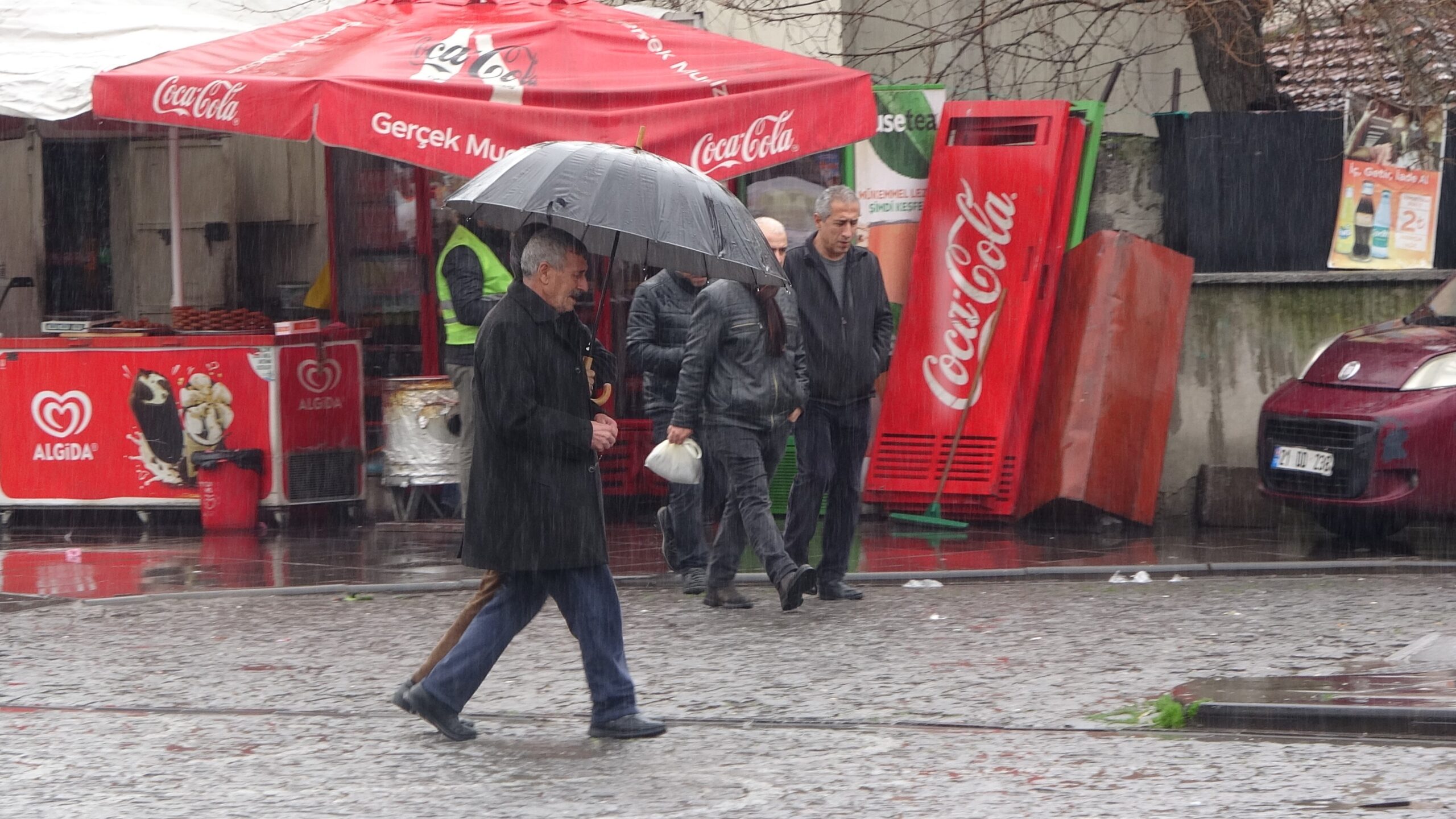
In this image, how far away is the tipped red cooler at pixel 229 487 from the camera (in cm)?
1089

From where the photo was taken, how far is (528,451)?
557 cm

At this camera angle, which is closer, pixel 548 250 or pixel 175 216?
pixel 548 250

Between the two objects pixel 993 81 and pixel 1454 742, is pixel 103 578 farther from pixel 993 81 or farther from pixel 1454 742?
pixel 993 81

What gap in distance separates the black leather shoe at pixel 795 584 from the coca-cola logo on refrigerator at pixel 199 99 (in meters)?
4.24

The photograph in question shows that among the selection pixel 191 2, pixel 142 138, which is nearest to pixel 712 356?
pixel 191 2

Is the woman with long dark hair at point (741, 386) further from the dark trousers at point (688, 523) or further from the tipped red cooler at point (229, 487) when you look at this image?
the tipped red cooler at point (229, 487)

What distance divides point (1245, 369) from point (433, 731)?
22.6 feet

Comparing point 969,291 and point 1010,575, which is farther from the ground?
point 969,291

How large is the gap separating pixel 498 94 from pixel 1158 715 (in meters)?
5.48

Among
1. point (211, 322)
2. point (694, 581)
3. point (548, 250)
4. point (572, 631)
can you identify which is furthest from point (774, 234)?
point (211, 322)

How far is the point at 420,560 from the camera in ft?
32.5

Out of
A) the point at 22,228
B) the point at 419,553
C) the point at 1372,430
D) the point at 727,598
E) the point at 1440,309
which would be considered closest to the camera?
the point at 727,598

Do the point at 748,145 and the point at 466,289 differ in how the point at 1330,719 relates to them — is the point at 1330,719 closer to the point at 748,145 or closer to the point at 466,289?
the point at 748,145

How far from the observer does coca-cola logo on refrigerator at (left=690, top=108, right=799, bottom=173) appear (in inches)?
387
